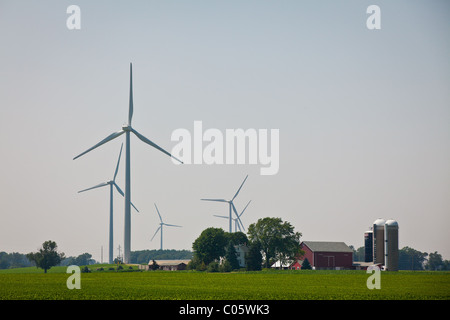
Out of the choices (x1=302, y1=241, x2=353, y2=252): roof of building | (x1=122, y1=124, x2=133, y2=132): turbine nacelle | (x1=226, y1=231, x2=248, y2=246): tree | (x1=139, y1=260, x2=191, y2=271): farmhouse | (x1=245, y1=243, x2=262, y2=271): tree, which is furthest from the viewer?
(x1=302, y1=241, x2=353, y2=252): roof of building

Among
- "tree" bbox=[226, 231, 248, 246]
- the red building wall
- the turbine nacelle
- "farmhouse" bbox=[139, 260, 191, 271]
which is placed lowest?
"farmhouse" bbox=[139, 260, 191, 271]

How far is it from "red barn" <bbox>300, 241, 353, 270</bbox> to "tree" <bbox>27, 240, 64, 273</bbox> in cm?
6237

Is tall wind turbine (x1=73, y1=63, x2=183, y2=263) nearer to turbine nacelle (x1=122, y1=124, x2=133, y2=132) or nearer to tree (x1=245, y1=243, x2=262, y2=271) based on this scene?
turbine nacelle (x1=122, y1=124, x2=133, y2=132)

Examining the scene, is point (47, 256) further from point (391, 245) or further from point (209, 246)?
point (391, 245)

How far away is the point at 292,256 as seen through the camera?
149 meters

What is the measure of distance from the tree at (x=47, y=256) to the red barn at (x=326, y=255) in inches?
2456

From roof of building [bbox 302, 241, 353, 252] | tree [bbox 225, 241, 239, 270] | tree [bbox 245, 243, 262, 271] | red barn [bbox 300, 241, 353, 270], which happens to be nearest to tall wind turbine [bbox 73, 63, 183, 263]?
tree [bbox 225, 241, 239, 270]

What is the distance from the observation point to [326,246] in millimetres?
167625

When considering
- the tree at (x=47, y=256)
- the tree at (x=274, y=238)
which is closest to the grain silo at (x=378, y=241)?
the tree at (x=274, y=238)

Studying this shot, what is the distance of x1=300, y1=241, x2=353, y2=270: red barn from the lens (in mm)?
162500

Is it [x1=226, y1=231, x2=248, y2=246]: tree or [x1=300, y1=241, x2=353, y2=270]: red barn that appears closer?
[x1=226, y1=231, x2=248, y2=246]: tree
